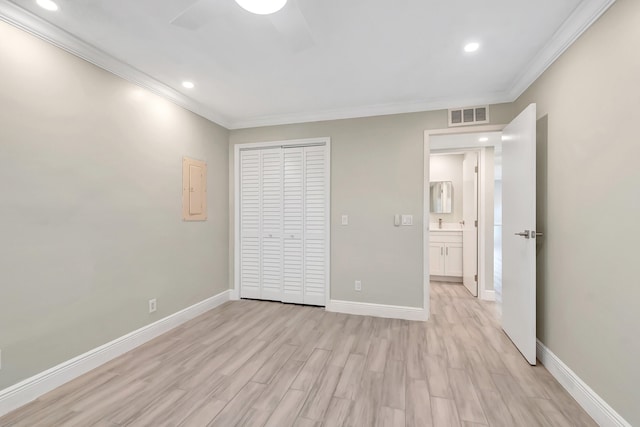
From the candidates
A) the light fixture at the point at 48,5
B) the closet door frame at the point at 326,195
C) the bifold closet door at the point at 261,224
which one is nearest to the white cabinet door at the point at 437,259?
the closet door frame at the point at 326,195

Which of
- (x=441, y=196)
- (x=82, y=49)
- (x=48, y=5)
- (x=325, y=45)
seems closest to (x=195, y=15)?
(x=325, y=45)

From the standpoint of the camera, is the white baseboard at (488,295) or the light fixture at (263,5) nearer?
the light fixture at (263,5)

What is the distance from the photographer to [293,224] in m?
3.71

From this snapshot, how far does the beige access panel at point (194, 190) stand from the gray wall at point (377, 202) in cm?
138

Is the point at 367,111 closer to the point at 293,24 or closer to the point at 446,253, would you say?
the point at 293,24

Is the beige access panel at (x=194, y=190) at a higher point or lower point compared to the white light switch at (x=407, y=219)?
higher

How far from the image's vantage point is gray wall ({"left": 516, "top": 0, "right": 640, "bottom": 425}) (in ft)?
4.66

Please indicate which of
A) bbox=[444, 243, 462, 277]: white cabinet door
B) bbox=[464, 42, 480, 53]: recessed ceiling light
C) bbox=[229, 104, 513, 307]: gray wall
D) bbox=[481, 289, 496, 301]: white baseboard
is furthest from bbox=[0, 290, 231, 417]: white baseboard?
bbox=[444, 243, 462, 277]: white cabinet door

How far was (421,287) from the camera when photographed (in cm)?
Result: 318

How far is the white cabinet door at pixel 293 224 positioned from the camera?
3682 mm

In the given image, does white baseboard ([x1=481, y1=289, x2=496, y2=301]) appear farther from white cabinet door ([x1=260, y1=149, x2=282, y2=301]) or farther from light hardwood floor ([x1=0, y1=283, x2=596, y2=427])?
white cabinet door ([x1=260, y1=149, x2=282, y2=301])

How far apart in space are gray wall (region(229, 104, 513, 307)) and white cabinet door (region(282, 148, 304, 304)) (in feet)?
1.38

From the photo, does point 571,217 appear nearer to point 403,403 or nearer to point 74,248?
point 403,403

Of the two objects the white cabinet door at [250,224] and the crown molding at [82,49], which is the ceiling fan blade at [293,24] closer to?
the crown molding at [82,49]
